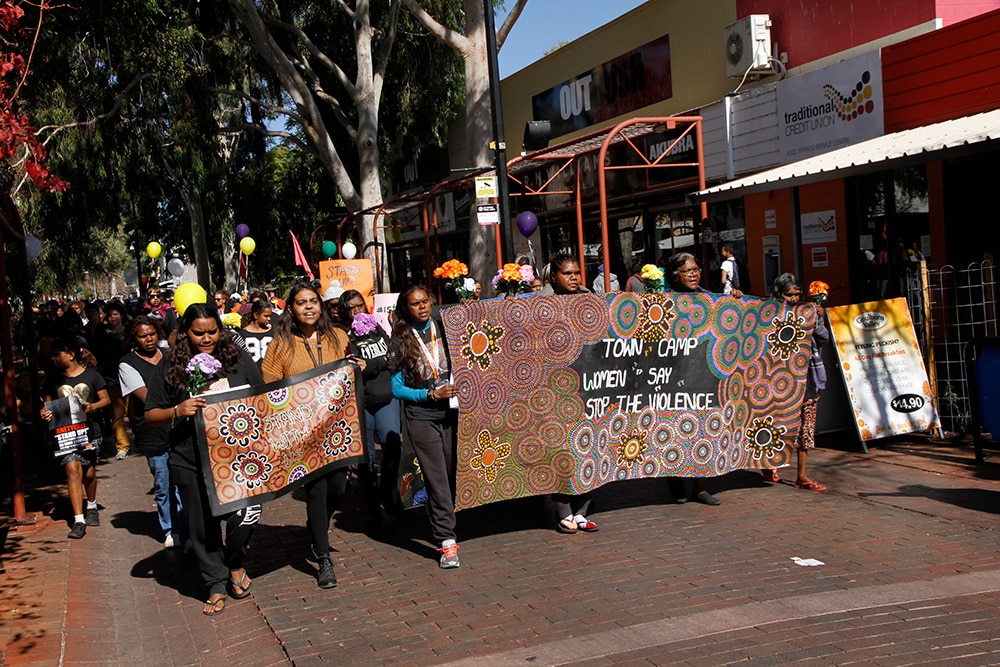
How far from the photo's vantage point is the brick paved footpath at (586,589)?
4.86 m

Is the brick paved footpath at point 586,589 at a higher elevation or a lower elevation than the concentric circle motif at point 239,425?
lower

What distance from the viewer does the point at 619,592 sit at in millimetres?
5625

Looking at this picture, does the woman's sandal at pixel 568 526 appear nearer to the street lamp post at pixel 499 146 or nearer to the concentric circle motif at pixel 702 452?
the concentric circle motif at pixel 702 452

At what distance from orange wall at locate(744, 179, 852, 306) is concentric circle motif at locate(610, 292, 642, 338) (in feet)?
26.9

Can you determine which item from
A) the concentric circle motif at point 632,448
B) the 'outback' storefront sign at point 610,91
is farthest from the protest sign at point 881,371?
the 'outback' storefront sign at point 610,91

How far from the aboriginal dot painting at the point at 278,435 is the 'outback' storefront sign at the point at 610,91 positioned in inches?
524

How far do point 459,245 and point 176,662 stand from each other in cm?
2570

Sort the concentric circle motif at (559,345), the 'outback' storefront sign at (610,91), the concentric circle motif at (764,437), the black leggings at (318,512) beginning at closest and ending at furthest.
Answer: the black leggings at (318,512), the concentric circle motif at (559,345), the concentric circle motif at (764,437), the 'outback' storefront sign at (610,91)

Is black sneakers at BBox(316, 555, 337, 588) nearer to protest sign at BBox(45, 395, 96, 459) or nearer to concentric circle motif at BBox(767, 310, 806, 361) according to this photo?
protest sign at BBox(45, 395, 96, 459)

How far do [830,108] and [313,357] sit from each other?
1006cm

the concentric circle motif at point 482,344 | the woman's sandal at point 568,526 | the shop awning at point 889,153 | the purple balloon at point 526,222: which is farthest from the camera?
the purple balloon at point 526,222

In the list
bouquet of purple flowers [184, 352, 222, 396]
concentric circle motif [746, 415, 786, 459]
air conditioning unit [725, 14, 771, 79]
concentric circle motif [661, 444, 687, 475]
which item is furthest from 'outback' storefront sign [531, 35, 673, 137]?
bouquet of purple flowers [184, 352, 222, 396]

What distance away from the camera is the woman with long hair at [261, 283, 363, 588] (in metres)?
6.18

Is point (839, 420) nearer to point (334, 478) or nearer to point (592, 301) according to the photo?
point (592, 301)
